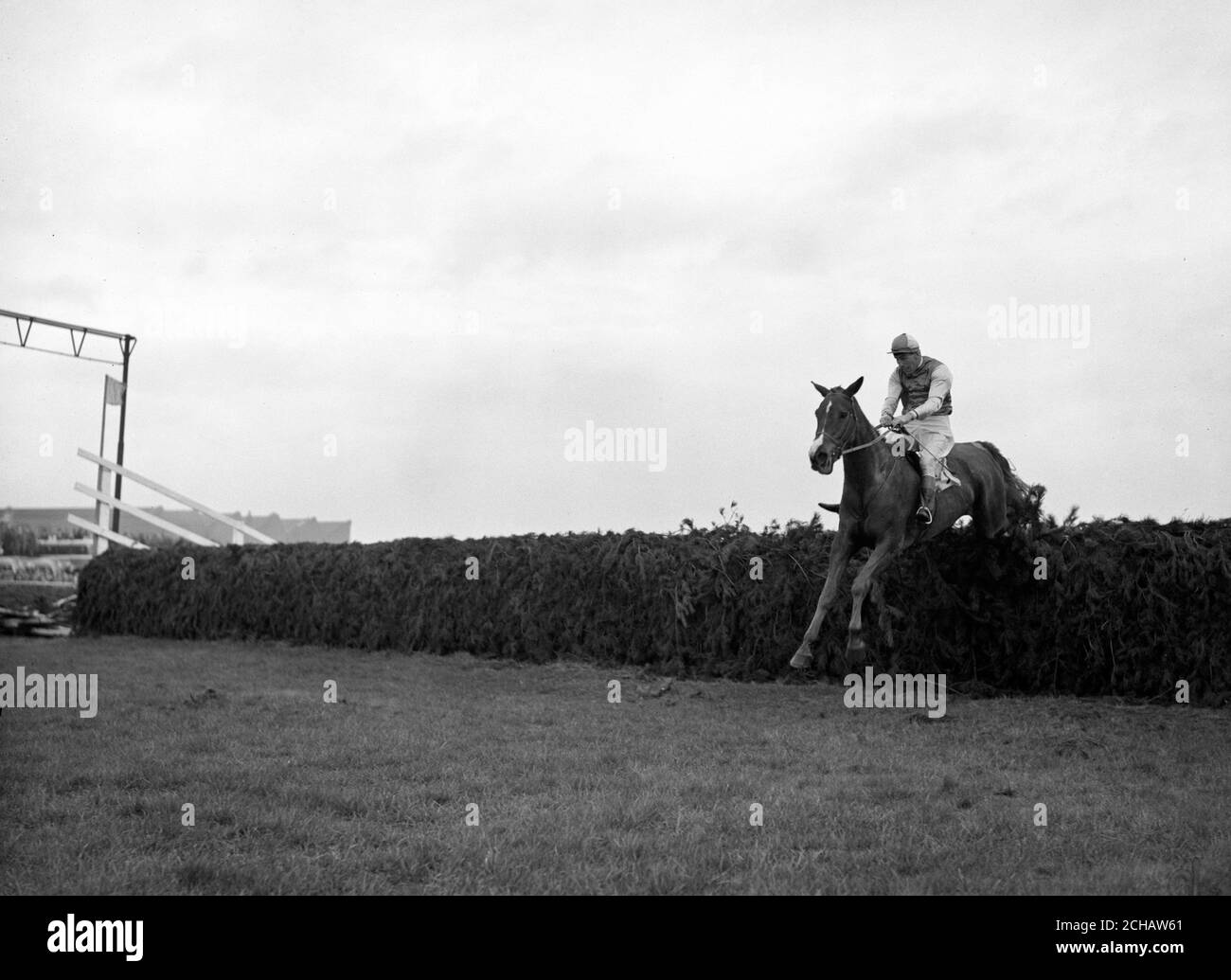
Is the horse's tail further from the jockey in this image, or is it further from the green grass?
the green grass

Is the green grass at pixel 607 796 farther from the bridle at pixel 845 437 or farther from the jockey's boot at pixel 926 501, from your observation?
the bridle at pixel 845 437

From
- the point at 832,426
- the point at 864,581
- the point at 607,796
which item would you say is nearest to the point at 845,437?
the point at 832,426

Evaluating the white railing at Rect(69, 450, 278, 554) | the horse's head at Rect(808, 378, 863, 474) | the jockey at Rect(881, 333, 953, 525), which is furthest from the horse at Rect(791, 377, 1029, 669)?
the white railing at Rect(69, 450, 278, 554)

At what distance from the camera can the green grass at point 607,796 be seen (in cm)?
411

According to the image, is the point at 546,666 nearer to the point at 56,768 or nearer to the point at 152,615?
the point at 56,768

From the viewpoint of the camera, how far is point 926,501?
33.2 ft

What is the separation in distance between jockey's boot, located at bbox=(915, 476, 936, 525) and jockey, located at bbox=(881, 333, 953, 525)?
0.06m

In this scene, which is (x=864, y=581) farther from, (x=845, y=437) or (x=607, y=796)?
(x=607, y=796)

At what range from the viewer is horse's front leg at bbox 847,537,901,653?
873 cm

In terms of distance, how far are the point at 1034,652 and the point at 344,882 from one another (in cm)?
951

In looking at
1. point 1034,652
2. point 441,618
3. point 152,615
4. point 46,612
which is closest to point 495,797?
point 1034,652

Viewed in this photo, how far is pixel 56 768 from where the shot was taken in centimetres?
624
